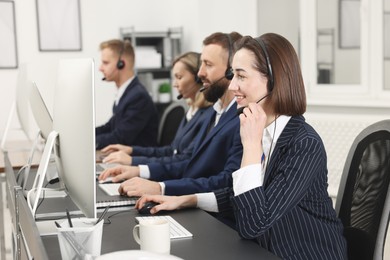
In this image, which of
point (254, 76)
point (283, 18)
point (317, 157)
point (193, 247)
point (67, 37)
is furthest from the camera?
point (67, 37)

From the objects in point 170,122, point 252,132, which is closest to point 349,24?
point 170,122

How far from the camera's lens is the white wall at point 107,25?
4.62 meters

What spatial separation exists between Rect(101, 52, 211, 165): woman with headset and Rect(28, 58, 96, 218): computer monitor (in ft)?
3.65

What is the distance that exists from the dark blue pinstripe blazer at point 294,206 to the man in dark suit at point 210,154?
0.48 meters

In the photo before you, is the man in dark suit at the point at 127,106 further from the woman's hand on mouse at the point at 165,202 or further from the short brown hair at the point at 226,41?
the woman's hand on mouse at the point at 165,202

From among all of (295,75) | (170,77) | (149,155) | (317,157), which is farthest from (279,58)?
(170,77)

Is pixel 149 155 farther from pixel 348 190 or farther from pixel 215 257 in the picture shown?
pixel 215 257

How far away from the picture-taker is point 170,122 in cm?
354

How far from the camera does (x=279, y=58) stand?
1579 mm

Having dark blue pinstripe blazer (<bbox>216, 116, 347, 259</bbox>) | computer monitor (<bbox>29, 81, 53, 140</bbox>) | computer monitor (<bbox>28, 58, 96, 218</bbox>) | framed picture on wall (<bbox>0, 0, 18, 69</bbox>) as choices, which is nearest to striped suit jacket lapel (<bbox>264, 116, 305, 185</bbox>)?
dark blue pinstripe blazer (<bbox>216, 116, 347, 259</bbox>)

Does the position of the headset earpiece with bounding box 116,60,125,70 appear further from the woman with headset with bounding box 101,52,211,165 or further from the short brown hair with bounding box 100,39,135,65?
the woman with headset with bounding box 101,52,211,165

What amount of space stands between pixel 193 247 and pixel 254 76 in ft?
1.83

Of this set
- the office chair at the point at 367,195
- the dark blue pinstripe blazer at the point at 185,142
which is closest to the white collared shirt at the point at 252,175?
the office chair at the point at 367,195

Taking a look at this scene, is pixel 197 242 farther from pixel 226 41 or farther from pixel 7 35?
pixel 7 35
